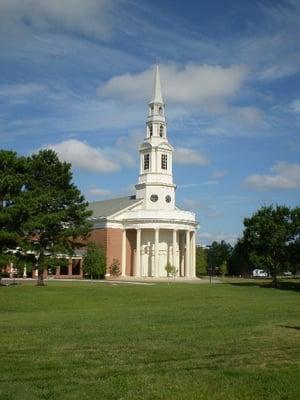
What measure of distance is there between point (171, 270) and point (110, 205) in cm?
1900

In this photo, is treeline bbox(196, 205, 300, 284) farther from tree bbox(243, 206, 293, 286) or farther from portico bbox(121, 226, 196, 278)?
portico bbox(121, 226, 196, 278)

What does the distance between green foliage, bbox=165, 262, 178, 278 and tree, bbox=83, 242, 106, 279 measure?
340 inches

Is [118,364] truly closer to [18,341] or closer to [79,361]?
[79,361]

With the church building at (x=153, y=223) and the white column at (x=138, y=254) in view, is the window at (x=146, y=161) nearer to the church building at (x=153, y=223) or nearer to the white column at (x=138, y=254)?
the church building at (x=153, y=223)

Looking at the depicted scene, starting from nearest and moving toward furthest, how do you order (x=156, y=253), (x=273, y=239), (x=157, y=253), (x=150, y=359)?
(x=150, y=359) → (x=273, y=239) → (x=156, y=253) → (x=157, y=253)

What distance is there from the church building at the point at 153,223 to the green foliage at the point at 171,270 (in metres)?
1.86

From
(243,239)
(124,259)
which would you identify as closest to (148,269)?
(124,259)

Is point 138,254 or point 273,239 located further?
point 138,254

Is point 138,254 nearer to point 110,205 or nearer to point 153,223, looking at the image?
point 153,223

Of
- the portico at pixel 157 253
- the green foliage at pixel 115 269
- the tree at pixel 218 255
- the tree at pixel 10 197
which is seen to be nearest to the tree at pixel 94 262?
the green foliage at pixel 115 269

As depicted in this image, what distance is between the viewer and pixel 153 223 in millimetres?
78625

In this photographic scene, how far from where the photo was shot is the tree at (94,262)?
76625mm

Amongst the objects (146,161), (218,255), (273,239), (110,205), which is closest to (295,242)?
(273,239)

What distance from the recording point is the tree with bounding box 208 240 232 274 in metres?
113
